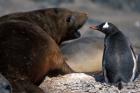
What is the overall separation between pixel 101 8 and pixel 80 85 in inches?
536

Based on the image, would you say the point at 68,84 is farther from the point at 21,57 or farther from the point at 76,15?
the point at 76,15

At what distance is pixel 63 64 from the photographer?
793cm

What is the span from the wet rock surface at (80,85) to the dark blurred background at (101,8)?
34.2ft

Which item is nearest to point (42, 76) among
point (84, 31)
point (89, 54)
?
point (89, 54)

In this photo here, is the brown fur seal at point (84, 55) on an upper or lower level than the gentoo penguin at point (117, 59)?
lower

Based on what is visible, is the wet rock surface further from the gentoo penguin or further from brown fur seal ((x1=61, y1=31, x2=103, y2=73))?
brown fur seal ((x1=61, y1=31, x2=103, y2=73))

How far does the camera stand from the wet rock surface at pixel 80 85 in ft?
22.7

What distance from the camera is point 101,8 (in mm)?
20656

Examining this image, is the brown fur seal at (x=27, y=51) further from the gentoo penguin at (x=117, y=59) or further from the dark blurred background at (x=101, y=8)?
the dark blurred background at (x=101, y=8)

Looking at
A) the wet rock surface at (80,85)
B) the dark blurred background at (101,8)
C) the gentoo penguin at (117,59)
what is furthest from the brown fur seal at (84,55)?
the dark blurred background at (101,8)

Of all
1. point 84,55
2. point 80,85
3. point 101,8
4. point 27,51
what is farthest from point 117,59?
point 101,8

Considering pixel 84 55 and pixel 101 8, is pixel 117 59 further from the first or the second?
pixel 101 8

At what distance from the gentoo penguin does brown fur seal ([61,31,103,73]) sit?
57.9 inches


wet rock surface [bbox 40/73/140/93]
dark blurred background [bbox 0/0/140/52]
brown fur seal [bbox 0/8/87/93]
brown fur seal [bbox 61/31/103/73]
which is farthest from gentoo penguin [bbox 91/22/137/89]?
dark blurred background [bbox 0/0/140/52]
